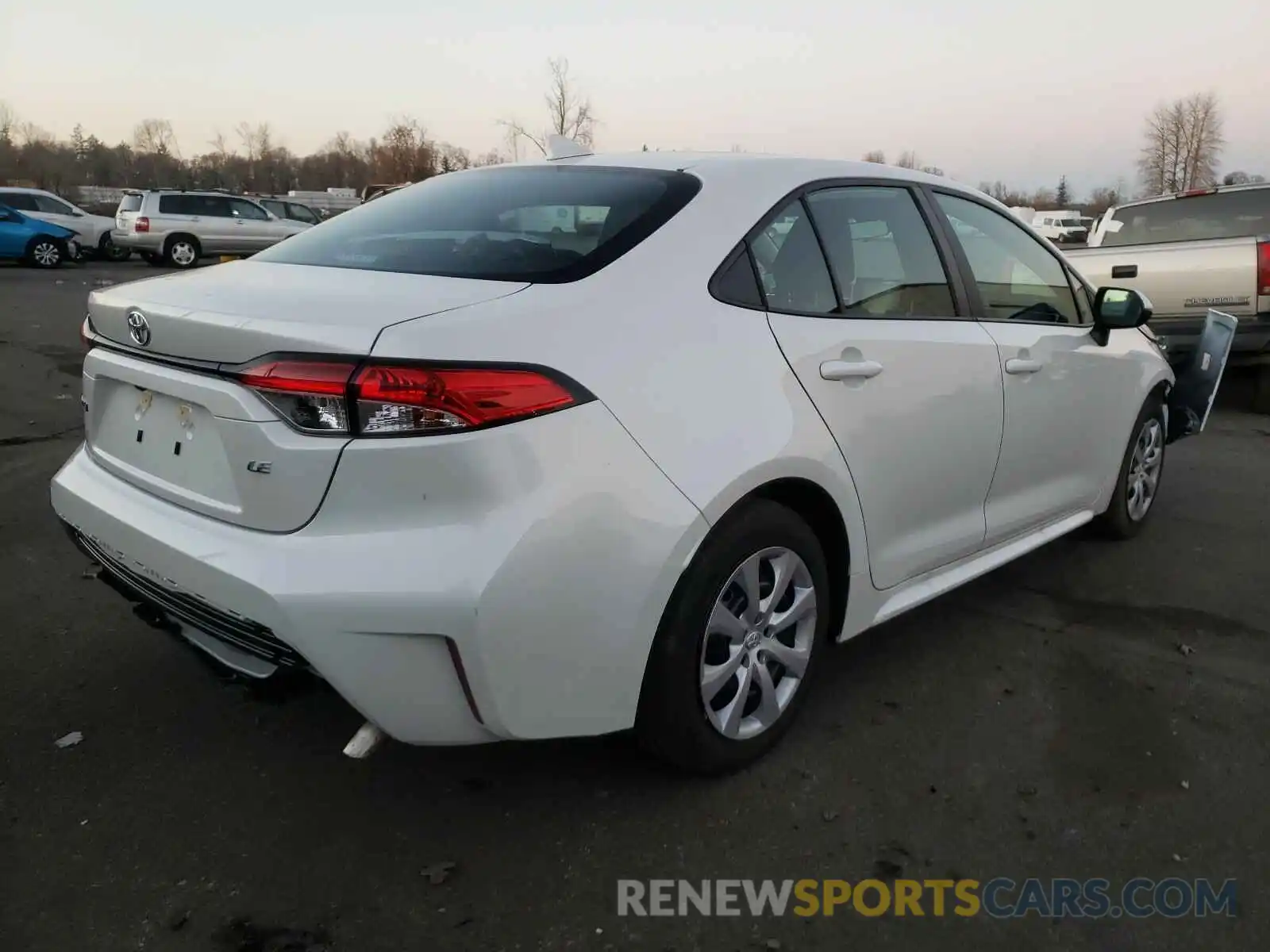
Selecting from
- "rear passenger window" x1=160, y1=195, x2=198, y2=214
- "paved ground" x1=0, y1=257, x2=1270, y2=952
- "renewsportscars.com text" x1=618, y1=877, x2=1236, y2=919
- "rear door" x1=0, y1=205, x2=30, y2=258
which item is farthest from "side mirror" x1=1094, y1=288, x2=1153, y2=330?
"rear door" x1=0, y1=205, x2=30, y2=258

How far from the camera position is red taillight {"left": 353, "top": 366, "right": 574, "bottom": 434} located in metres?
2.04

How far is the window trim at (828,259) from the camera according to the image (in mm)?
2737

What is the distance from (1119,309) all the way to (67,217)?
2464cm

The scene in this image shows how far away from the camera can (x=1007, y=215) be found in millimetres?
3945

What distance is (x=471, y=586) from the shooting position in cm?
204

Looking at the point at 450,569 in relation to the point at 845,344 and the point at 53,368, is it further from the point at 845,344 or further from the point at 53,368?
the point at 53,368

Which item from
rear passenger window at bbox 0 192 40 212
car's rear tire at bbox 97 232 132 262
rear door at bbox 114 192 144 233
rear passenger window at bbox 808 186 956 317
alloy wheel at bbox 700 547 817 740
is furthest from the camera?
car's rear tire at bbox 97 232 132 262

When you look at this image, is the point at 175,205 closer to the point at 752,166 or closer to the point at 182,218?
the point at 182,218

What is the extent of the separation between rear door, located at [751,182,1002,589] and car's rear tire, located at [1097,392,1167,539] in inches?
57.7

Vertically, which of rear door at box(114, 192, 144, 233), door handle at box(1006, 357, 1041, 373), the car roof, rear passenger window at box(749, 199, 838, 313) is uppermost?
rear door at box(114, 192, 144, 233)

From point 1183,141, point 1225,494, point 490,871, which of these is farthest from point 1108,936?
point 1183,141

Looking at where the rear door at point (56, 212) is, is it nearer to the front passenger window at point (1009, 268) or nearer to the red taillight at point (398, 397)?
the front passenger window at point (1009, 268)

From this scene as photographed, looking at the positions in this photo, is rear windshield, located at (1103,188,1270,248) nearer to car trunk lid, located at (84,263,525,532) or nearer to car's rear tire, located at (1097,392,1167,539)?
car's rear tire, located at (1097,392,1167,539)

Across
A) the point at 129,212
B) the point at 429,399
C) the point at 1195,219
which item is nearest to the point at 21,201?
the point at 129,212
